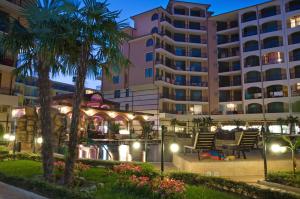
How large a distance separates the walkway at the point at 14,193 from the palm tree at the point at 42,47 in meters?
0.85

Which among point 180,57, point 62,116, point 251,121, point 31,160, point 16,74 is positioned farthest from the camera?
point 180,57

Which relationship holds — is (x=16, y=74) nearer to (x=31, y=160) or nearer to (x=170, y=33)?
(x=31, y=160)

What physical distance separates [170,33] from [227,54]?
456 inches

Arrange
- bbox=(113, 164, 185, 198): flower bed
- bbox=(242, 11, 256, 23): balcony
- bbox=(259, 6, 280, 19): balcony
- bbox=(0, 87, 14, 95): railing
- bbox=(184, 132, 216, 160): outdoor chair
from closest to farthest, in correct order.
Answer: bbox=(113, 164, 185, 198): flower bed → bbox=(184, 132, 216, 160): outdoor chair → bbox=(0, 87, 14, 95): railing → bbox=(259, 6, 280, 19): balcony → bbox=(242, 11, 256, 23): balcony

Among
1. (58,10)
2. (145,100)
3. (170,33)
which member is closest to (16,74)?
(58,10)

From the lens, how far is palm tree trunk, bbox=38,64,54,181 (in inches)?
292

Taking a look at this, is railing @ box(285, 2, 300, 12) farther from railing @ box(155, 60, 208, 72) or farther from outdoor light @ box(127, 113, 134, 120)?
outdoor light @ box(127, 113, 134, 120)

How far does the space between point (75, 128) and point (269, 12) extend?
4776cm

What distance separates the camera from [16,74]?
8430 mm

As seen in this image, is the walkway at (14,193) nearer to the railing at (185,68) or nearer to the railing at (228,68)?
the railing at (185,68)

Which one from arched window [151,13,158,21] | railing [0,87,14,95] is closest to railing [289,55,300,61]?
arched window [151,13,158,21]

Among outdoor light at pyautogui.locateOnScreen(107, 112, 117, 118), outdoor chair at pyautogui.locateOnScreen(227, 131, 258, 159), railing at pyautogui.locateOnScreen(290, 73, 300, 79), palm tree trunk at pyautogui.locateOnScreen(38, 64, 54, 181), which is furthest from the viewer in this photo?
railing at pyautogui.locateOnScreen(290, 73, 300, 79)

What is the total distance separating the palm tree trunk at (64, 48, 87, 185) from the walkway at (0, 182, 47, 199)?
0.91 meters

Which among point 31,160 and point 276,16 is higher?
point 276,16
